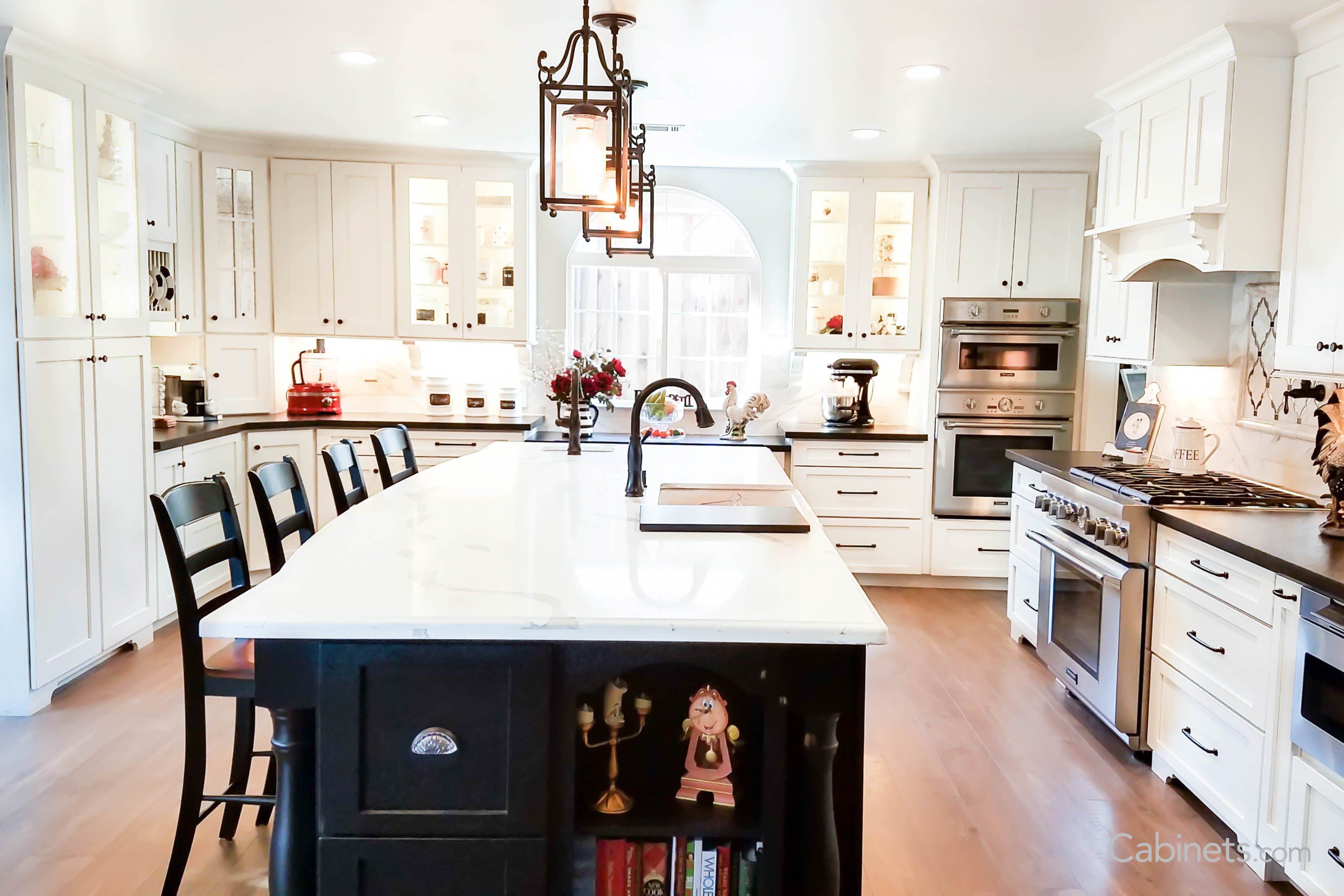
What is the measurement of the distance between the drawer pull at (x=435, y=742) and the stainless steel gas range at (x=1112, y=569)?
2.50m

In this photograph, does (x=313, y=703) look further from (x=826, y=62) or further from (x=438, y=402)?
(x=438, y=402)

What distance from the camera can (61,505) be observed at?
12.5 ft

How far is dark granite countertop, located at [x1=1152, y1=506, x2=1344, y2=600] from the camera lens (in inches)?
97.0

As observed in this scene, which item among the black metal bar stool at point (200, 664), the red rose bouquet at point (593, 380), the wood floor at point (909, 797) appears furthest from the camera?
the red rose bouquet at point (593, 380)

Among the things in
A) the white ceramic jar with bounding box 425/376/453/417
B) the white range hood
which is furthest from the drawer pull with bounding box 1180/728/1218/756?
the white ceramic jar with bounding box 425/376/453/417

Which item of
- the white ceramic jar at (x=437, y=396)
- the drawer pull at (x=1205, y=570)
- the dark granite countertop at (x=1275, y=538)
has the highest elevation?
the white ceramic jar at (x=437, y=396)

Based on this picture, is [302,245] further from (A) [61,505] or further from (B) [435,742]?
(B) [435,742]

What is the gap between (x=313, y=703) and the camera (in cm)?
183

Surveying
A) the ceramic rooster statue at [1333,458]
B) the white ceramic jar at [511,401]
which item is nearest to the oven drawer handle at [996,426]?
the white ceramic jar at [511,401]

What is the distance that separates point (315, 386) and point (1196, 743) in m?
4.71

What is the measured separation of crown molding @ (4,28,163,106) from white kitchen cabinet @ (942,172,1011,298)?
399cm

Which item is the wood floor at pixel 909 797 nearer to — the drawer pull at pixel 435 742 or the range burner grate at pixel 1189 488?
the range burner grate at pixel 1189 488

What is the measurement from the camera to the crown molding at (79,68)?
11.5ft
